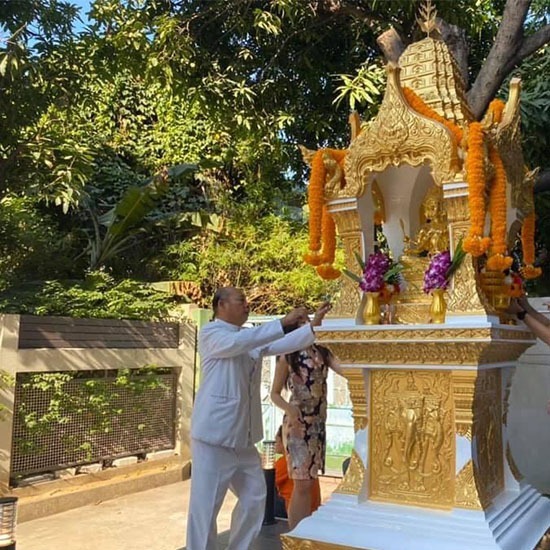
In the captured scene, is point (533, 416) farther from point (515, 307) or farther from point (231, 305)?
point (231, 305)

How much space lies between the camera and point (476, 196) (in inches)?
108

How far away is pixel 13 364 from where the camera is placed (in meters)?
5.46

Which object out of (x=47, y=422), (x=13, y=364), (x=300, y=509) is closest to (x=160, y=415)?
(x=47, y=422)

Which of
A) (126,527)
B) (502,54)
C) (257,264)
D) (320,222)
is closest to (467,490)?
(320,222)

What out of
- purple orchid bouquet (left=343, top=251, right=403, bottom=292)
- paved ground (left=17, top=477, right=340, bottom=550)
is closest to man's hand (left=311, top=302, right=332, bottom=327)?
purple orchid bouquet (left=343, top=251, right=403, bottom=292)

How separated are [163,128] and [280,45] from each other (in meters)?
3.92

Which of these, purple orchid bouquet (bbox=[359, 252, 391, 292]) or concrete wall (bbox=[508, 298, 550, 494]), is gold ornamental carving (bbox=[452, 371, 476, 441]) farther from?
concrete wall (bbox=[508, 298, 550, 494])

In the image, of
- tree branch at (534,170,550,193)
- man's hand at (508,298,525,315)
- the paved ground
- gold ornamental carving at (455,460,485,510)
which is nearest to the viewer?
gold ornamental carving at (455,460,485,510)

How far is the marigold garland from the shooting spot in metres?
3.00

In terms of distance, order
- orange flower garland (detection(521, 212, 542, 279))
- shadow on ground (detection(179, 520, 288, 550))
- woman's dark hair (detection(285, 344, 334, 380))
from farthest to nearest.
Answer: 1. shadow on ground (detection(179, 520, 288, 550))
2. woman's dark hair (detection(285, 344, 334, 380))
3. orange flower garland (detection(521, 212, 542, 279))

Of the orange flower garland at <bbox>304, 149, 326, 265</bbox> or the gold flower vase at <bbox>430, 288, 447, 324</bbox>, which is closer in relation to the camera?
the gold flower vase at <bbox>430, 288, 447, 324</bbox>

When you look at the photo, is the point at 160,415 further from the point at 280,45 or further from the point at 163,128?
the point at 163,128

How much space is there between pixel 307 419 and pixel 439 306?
4.32ft

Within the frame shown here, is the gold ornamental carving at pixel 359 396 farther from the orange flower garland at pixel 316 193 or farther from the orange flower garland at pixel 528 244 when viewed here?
the orange flower garland at pixel 528 244
